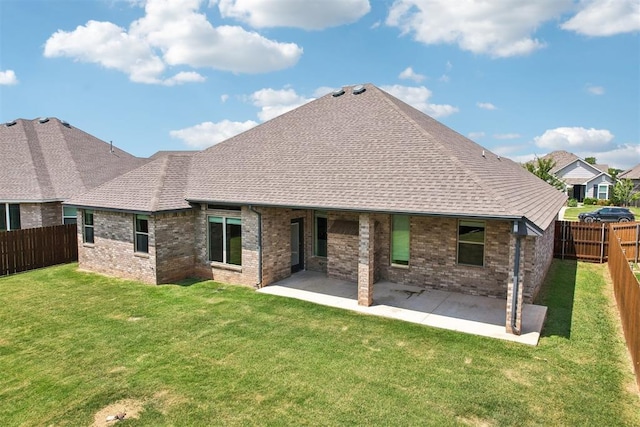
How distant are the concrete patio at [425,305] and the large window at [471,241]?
3.77 ft

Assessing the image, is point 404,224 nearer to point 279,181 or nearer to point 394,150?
point 394,150

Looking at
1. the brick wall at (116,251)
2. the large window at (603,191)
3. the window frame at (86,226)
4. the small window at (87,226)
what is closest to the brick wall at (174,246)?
the brick wall at (116,251)

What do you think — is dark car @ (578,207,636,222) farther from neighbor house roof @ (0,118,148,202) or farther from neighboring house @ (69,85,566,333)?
neighbor house roof @ (0,118,148,202)

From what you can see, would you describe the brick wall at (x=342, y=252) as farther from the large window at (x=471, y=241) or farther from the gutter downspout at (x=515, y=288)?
the gutter downspout at (x=515, y=288)

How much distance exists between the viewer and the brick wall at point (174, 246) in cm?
1397

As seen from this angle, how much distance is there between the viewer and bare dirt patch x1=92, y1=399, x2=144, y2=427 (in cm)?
633

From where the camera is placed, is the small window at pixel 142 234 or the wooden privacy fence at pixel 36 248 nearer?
the small window at pixel 142 234

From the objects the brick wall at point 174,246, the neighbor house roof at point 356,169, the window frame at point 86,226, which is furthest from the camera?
the window frame at point 86,226

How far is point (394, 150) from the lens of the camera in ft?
42.6

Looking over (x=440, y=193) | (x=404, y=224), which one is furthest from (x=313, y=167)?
(x=440, y=193)

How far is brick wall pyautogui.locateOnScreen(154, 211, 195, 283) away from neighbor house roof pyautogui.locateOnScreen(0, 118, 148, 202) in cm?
843

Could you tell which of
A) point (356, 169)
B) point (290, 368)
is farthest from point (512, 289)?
point (356, 169)

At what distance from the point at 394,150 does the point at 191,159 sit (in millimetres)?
9639

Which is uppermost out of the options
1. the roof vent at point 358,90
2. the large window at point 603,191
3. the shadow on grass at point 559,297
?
the roof vent at point 358,90
